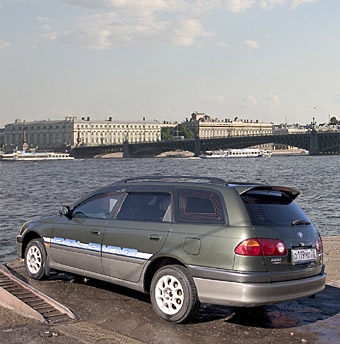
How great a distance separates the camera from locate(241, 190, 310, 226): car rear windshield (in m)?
5.40

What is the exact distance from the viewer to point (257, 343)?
16.3 feet

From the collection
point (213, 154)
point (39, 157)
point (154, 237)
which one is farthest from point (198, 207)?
point (39, 157)

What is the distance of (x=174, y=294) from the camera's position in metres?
5.49

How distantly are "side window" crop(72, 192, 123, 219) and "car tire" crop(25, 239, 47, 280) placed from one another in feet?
2.10

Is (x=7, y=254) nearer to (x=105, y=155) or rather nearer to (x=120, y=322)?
(x=120, y=322)

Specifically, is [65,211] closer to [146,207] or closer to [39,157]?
[146,207]

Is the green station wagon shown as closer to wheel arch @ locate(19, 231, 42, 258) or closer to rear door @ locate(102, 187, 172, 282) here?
rear door @ locate(102, 187, 172, 282)

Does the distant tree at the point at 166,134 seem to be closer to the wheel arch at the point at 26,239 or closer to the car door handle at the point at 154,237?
the wheel arch at the point at 26,239

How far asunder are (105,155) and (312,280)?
413 ft

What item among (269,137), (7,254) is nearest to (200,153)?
(269,137)

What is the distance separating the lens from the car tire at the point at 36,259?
704 cm

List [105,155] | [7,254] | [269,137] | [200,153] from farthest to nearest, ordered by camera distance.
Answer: [105,155]
[200,153]
[269,137]
[7,254]

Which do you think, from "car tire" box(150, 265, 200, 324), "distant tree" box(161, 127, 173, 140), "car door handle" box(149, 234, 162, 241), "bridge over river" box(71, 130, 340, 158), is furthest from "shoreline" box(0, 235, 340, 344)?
"distant tree" box(161, 127, 173, 140)

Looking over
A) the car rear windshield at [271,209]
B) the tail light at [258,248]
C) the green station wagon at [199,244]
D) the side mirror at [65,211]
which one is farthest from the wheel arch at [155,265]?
the side mirror at [65,211]
